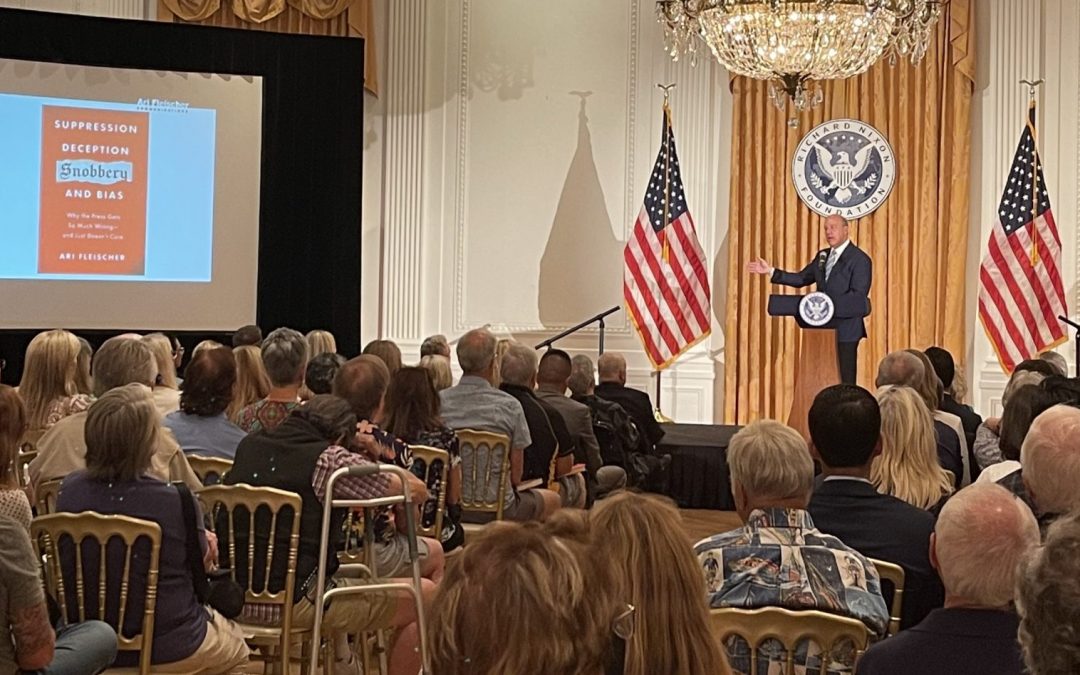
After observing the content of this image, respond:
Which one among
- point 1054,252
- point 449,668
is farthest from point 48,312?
point 449,668

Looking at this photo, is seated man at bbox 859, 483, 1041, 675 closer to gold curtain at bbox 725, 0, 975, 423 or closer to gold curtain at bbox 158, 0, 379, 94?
gold curtain at bbox 725, 0, 975, 423

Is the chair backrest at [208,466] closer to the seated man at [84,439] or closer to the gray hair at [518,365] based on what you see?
the seated man at [84,439]

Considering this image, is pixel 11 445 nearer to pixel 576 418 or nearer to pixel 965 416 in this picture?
pixel 576 418

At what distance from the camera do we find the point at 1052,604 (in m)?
1.60

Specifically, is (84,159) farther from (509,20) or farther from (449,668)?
(449,668)

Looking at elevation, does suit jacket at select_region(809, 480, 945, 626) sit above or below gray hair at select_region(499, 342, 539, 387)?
below

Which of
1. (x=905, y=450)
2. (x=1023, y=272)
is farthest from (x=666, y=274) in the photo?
(x=905, y=450)

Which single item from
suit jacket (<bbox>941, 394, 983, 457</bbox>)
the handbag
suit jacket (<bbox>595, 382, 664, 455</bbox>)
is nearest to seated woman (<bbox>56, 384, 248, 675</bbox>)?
the handbag

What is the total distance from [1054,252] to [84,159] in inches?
254

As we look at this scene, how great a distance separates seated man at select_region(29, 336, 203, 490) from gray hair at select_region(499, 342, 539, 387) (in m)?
1.51

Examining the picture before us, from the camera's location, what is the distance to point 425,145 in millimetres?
10586

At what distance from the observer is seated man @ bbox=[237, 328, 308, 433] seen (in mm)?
5105

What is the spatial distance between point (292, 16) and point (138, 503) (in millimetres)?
7390

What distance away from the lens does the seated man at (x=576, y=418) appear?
21.3 feet
